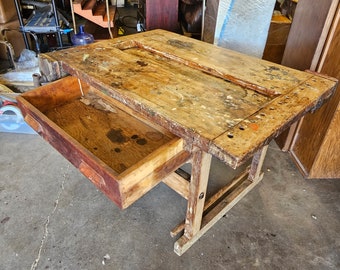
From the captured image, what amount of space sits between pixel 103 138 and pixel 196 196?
454 mm

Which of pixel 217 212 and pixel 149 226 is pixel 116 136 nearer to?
Result: pixel 149 226

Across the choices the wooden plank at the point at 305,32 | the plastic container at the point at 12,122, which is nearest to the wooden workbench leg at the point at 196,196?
the wooden plank at the point at 305,32

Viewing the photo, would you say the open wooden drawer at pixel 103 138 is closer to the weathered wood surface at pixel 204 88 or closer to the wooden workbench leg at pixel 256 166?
the weathered wood surface at pixel 204 88

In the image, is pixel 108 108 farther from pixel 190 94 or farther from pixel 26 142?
pixel 26 142

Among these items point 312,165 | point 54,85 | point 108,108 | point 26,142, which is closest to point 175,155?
point 108,108

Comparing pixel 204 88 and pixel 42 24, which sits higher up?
pixel 204 88

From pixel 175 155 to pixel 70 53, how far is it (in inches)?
30.2

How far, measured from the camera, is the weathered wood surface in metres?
0.85

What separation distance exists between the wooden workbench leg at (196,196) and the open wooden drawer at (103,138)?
0.23 ft

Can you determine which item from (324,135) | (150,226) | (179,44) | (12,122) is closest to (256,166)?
(324,135)

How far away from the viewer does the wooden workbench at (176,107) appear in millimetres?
840

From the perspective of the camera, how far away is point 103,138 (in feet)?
3.82

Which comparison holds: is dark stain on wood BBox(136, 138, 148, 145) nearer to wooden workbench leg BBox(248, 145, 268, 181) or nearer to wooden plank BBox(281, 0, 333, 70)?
wooden workbench leg BBox(248, 145, 268, 181)

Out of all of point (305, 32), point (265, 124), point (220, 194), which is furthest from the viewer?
point (305, 32)
